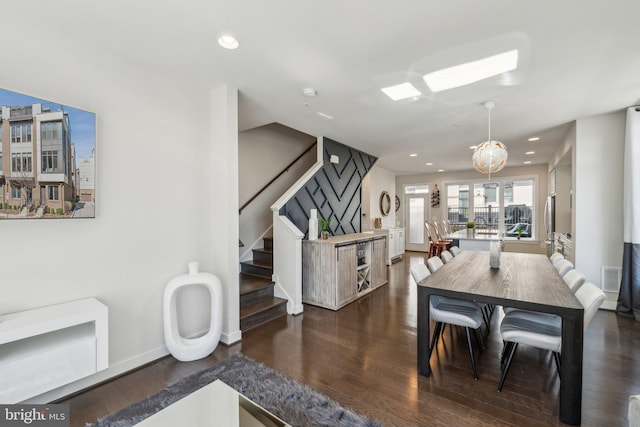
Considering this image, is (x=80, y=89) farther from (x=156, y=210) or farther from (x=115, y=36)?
(x=156, y=210)

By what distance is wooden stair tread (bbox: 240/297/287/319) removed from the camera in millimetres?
3372

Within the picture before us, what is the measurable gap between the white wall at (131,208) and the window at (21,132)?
266 millimetres

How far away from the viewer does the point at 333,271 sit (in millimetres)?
3961

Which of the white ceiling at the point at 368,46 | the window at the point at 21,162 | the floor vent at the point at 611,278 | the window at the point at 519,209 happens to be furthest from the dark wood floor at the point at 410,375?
the window at the point at 519,209

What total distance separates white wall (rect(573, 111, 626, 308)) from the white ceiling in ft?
1.31

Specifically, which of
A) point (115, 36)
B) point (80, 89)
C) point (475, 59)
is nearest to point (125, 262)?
point (80, 89)

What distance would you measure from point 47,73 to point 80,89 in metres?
0.20

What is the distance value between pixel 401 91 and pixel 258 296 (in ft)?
10.3

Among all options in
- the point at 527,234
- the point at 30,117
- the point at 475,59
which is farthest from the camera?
the point at 527,234

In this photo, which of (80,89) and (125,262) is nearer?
(80,89)

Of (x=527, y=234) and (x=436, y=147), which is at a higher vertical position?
(x=436, y=147)

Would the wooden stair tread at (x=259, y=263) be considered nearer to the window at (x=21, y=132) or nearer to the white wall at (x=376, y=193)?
the window at (x=21, y=132)

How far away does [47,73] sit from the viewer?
6.70 ft

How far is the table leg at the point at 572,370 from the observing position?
177cm
